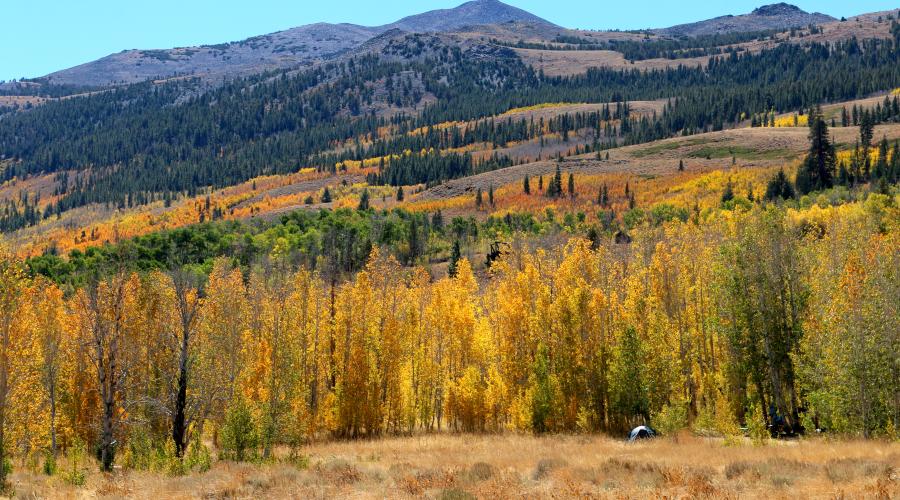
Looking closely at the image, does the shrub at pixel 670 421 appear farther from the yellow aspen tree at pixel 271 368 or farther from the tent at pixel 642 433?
the yellow aspen tree at pixel 271 368

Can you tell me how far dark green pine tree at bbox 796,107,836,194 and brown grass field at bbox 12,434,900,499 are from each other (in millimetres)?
134861

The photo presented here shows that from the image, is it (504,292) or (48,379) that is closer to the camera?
(48,379)

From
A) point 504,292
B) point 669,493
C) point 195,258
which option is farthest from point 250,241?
point 669,493

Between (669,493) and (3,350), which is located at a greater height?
(3,350)

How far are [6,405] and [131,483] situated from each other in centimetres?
804

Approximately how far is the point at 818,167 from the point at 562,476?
154 meters

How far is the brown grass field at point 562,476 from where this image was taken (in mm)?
23906

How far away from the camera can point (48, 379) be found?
46.1 metres

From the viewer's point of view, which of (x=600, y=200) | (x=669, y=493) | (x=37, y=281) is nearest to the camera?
(x=669, y=493)

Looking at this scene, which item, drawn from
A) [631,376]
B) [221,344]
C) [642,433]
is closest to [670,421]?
[642,433]

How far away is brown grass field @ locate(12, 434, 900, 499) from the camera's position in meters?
23.9

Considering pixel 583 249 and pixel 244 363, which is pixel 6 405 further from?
pixel 583 249

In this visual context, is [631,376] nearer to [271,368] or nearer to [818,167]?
[271,368]

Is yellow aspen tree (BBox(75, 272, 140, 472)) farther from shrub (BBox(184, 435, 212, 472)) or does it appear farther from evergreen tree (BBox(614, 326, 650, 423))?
evergreen tree (BBox(614, 326, 650, 423))
